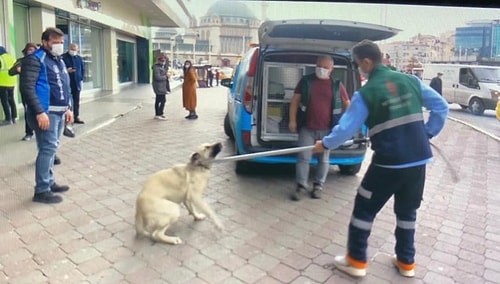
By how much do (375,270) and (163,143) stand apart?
4.87 m

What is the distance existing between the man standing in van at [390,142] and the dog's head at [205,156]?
3.44 feet

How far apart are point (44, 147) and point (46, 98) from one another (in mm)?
466

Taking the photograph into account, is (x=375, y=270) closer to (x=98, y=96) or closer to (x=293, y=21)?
(x=293, y=21)

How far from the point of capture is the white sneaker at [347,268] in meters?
2.82

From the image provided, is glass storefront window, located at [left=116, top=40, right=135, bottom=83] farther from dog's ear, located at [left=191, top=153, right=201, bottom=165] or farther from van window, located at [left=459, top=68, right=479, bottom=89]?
dog's ear, located at [left=191, top=153, right=201, bottom=165]

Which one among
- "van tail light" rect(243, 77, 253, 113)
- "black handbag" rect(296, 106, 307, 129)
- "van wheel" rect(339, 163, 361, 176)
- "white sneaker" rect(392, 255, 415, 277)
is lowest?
"white sneaker" rect(392, 255, 415, 277)

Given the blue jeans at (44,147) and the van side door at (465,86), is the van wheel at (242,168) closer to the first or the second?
the blue jeans at (44,147)

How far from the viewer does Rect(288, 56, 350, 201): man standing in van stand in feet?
→ 14.3

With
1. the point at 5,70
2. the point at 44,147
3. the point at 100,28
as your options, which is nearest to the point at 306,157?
the point at 44,147

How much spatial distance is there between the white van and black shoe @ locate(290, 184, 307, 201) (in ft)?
37.8

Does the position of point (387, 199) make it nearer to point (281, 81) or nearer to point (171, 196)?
point (171, 196)

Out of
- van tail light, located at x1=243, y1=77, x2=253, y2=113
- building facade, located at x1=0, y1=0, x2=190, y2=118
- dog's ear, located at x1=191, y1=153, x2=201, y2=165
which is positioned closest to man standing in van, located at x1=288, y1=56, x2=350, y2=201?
van tail light, located at x1=243, y1=77, x2=253, y2=113

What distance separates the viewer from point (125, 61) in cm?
2155

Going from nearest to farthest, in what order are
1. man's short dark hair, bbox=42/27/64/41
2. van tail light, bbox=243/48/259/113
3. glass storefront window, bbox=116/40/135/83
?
man's short dark hair, bbox=42/27/64/41, van tail light, bbox=243/48/259/113, glass storefront window, bbox=116/40/135/83
